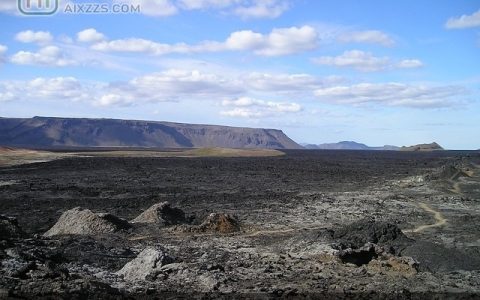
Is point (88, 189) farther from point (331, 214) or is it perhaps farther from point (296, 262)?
point (296, 262)

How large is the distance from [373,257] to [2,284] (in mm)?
7715

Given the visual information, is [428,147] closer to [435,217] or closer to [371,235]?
[435,217]

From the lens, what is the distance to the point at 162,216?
16.8m

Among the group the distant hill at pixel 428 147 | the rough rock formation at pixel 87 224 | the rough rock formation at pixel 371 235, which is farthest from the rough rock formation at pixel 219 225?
the distant hill at pixel 428 147

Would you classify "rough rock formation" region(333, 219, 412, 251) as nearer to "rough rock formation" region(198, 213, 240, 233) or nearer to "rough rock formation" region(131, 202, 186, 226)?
"rough rock formation" region(198, 213, 240, 233)

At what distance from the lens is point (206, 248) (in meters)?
12.6

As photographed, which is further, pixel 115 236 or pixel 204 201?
pixel 204 201

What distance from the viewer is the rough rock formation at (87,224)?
14656 millimetres

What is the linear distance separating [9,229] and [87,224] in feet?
10.0

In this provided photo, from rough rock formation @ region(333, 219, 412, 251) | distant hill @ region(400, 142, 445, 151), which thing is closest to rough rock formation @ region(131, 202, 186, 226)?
rough rock formation @ region(333, 219, 412, 251)

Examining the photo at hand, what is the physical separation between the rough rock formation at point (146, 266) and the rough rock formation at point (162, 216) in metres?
5.77

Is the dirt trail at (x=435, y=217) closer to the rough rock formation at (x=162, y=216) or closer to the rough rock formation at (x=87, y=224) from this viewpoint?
the rough rock formation at (x=162, y=216)

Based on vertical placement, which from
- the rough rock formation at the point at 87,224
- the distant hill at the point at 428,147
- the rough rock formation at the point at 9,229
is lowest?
the rough rock formation at the point at 87,224

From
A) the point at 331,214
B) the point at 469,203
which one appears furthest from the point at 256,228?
the point at 469,203
